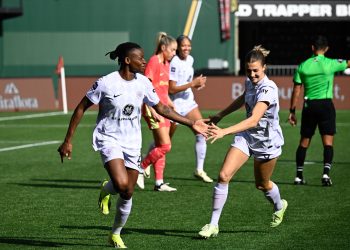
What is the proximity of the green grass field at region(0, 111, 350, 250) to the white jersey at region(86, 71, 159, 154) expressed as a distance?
1048 mm

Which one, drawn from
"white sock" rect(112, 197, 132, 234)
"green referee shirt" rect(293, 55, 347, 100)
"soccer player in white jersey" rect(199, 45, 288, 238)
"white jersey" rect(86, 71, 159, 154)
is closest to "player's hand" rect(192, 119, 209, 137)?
"soccer player in white jersey" rect(199, 45, 288, 238)

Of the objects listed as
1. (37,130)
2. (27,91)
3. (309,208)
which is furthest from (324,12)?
(309,208)

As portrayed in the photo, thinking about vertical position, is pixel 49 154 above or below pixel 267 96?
below

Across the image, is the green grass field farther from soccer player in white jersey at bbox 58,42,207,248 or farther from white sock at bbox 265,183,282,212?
soccer player in white jersey at bbox 58,42,207,248

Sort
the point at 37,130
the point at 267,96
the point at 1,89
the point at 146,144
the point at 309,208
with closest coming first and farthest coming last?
the point at 267,96
the point at 309,208
the point at 146,144
the point at 37,130
the point at 1,89

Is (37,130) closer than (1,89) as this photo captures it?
Yes

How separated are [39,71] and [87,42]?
8.53 feet

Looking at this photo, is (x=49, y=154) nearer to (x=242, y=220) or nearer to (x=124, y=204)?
(x=242, y=220)

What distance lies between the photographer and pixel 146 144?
2255 cm

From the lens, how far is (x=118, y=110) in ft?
31.6

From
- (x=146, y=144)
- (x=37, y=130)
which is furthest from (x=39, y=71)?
(x=146, y=144)

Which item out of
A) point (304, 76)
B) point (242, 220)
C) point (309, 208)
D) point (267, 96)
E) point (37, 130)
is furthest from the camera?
point (37, 130)

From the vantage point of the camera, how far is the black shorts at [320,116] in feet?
48.9

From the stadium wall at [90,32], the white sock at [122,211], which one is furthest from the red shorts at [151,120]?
the stadium wall at [90,32]
